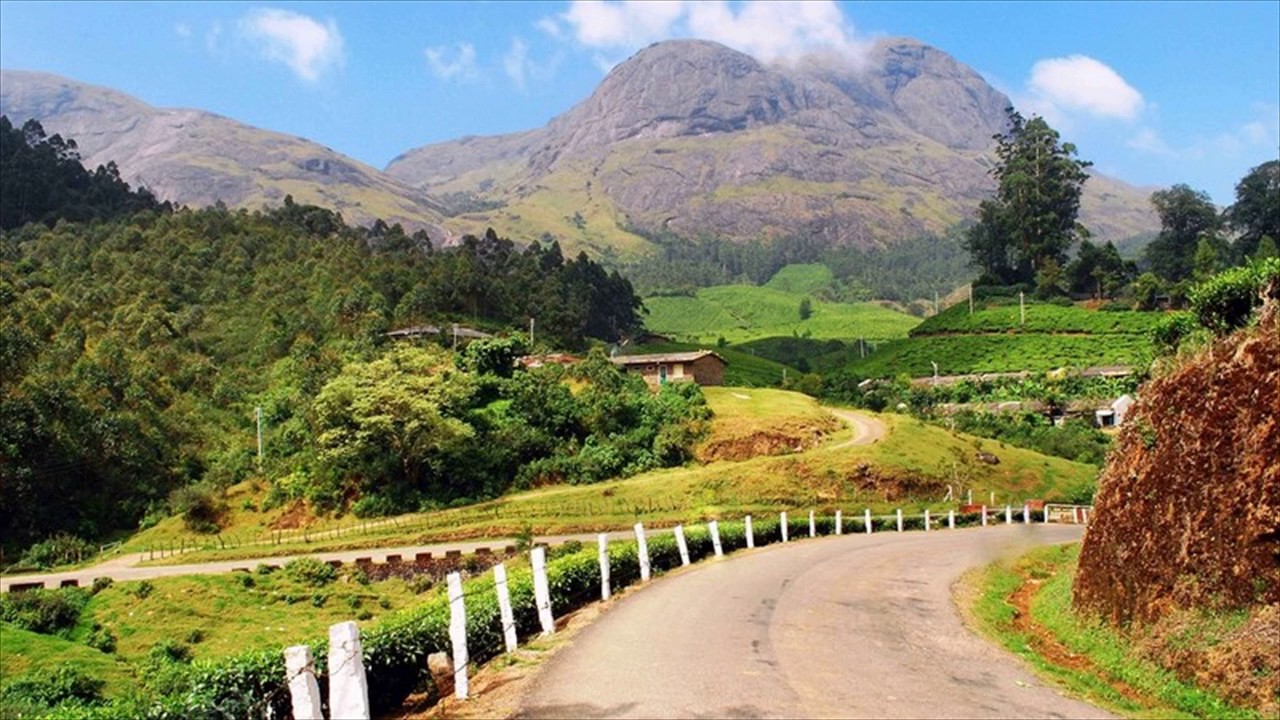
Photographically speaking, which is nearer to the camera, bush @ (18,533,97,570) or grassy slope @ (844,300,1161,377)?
bush @ (18,533,97,570)

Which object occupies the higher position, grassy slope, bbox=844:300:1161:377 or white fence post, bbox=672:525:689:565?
grassy slope, bbox=844:300:1161:377

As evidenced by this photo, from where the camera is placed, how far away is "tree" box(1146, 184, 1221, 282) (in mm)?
114250

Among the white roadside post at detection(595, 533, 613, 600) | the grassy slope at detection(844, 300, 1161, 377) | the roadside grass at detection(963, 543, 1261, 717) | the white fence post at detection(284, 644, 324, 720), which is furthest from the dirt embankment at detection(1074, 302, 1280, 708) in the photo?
the grassy slope at detection(844, 300, 1161, 377)

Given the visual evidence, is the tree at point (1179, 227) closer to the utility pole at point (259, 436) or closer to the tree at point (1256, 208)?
the tree at point (1256, 208)

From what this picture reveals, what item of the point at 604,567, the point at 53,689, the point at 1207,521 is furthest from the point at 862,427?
the point at 1207,521

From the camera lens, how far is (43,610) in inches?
1287

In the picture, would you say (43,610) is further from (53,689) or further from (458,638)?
(458,638)

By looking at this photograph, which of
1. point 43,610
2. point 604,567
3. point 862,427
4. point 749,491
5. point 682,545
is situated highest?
point 604,567

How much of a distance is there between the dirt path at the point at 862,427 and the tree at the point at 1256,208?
6885 cm

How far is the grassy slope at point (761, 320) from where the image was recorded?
155 meters

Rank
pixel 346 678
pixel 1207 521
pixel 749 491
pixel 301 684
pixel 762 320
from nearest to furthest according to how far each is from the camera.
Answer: pixel 301 684 < pixel 346 678 < pixel 1207 521 < pixel 749 491 < pixel 762 320

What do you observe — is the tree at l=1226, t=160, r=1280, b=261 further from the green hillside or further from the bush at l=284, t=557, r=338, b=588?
the bush at l=284, t=557, r=338, b=588

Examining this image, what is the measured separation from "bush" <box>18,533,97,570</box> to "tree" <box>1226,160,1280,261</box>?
115303mm

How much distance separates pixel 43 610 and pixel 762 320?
155580 mm
